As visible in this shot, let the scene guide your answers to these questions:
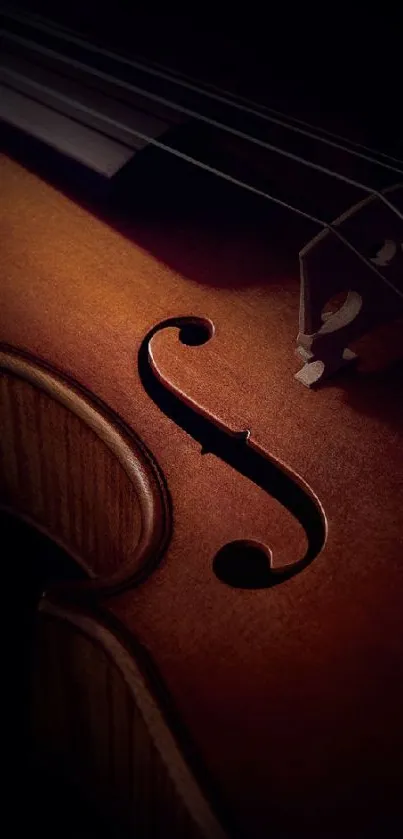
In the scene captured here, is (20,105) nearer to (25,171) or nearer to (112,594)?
(25,171)

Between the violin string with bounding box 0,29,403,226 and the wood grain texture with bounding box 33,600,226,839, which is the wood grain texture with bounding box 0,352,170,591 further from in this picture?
the violin string with bounding box 0,29,403,226

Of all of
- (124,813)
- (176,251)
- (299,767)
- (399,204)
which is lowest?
(124,813)

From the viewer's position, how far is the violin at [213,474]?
489 millimetres

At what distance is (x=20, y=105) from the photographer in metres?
1.04

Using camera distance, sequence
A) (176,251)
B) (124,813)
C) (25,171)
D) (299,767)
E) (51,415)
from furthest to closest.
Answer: (25,171)
(176,251)
(51,415)
(124,813)
(299,767)

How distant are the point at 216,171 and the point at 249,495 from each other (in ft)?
1.41

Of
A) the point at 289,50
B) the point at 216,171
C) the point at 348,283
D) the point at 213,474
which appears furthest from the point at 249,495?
the point at 289,50

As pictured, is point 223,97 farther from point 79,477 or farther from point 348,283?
point 79,477

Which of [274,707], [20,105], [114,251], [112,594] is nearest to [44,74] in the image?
[20,105]

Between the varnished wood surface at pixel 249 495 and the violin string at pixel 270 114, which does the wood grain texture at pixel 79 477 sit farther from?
the violin string at pixel 270 114

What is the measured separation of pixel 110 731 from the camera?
0.60m

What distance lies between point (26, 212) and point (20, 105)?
21 cm

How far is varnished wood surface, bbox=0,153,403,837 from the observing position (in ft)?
1.56

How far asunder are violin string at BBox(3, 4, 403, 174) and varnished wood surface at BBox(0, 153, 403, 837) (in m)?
0.14
